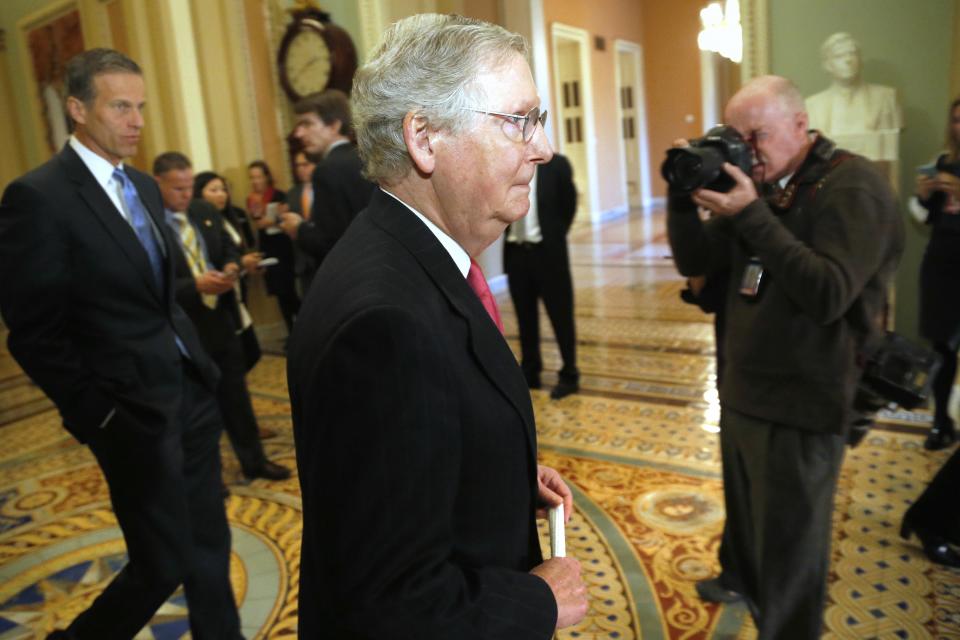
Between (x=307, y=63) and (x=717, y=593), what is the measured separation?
5.36m

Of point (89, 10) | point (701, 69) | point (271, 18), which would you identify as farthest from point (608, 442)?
point (701, 69)

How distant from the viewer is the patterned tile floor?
229 cm

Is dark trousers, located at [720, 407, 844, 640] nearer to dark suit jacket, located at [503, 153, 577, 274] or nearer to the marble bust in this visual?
dark suit jacket, located at [503, 153, 577, 274]

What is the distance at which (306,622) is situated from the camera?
992 mm

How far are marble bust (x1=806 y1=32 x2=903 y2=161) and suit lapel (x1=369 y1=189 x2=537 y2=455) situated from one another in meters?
4.02

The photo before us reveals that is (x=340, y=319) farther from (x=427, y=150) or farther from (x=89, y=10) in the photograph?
(x=89, y=10)

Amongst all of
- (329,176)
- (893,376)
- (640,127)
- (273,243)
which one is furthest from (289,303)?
(640,127)

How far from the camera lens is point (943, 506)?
2.42 metres

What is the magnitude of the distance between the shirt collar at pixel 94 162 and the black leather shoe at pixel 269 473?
76.9 inches

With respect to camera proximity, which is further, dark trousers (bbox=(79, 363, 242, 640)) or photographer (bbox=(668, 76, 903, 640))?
dark trousers (bbox=(79, 363, 242, 640))

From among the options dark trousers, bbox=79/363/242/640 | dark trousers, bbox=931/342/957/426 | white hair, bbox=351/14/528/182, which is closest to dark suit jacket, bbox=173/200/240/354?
dark trousers, bbox=79/363/242/640

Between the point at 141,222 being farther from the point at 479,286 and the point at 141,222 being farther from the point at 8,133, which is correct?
the point at 8,133

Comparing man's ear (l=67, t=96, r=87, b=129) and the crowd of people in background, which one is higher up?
man's ear (l=67, t=96, r=87, b=129)

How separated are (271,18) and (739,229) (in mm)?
5712
